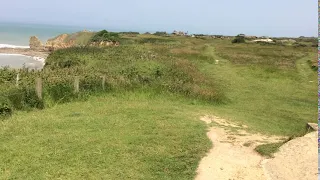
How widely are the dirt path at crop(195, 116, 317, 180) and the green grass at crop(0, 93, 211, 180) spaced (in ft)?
1.10

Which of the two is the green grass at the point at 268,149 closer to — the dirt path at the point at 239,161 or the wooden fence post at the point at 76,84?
the dirt path at the point at 239,161

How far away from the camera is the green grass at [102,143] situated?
885 cm

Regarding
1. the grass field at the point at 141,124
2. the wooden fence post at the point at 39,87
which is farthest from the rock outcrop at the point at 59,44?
the wooden fence post at the point at 39,87

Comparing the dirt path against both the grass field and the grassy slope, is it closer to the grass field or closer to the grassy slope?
the grass field

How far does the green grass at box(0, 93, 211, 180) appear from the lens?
8.85 metres

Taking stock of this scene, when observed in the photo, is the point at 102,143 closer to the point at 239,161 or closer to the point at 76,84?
the point at 239,161

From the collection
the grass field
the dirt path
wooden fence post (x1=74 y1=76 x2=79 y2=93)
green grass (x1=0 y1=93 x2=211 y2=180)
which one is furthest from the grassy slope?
wooden fence post (x1=74 y1=76 x2=79 y2=93)

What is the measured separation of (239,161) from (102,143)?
3913 millimetres

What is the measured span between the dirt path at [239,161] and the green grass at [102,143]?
337mm

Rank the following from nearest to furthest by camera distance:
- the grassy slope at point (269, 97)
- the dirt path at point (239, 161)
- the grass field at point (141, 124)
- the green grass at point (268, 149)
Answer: the dirt path at point (239, 161) → the grass field at point (141, 124) → the green grass at point (268, 149) → the grassy slope at point (269, 97)

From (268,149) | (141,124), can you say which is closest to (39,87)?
(141,124)

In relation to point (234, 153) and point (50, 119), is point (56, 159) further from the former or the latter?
point (234, 153)

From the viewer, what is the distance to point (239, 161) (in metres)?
9.88

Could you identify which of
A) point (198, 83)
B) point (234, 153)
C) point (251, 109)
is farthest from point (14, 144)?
point (198, 83)
